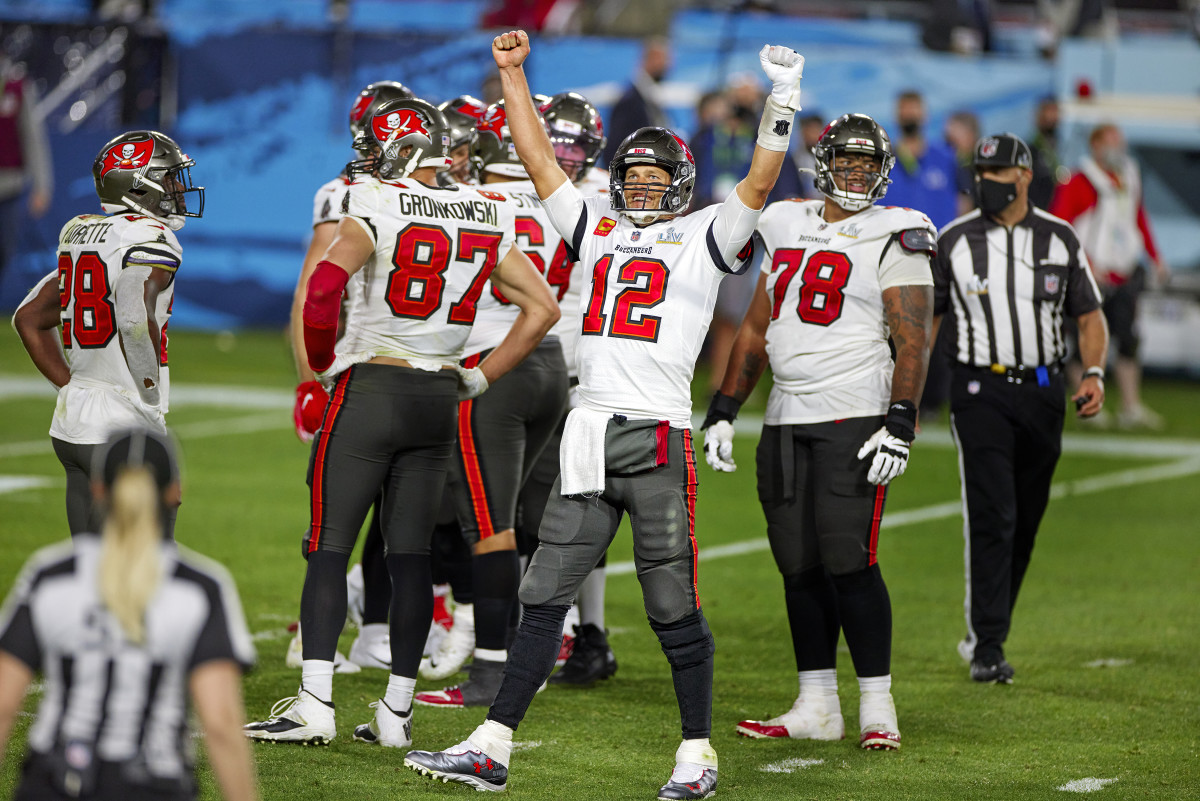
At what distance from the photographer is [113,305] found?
512cm

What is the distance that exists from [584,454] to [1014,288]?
98.1 inches

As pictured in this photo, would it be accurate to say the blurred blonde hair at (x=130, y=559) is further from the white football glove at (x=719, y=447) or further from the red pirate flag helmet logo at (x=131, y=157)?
the white football glove at (x=719, y=447)

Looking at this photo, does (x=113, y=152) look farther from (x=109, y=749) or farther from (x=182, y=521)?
(x=182, y=521)

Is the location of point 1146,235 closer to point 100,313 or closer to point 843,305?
point 843,305

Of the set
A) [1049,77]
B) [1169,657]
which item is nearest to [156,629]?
[1169,657]

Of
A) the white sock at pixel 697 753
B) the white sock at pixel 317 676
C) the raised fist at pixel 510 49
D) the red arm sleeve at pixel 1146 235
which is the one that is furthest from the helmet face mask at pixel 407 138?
the red arm sleeve at pixel 1146 235

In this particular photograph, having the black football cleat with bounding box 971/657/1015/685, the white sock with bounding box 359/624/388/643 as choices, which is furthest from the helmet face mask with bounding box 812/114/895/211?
the white sock with bounding box 359/624/388/643

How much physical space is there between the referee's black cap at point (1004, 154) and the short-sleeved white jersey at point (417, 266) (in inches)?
90.6

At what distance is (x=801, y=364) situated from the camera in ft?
18.2

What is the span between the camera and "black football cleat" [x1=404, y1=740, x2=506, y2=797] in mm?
4715

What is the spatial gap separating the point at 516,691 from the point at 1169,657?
338 centimetres

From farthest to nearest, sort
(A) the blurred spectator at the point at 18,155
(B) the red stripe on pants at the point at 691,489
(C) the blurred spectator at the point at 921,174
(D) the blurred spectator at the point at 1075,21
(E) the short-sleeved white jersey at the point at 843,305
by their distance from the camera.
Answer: (D) the blurred spectator at the point at 1075,21 < (A) the blurred spectator at the point at 18,155 < (C) the blurred spectator at the point at 921,174 < (E) the short-sleeved white jersey at the point at 843,305 < (B) the red stripe on pants at the point at 691,489

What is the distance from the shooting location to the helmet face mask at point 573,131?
6.33 meters

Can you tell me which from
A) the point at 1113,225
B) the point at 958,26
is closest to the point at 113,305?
the point at 1113,225
